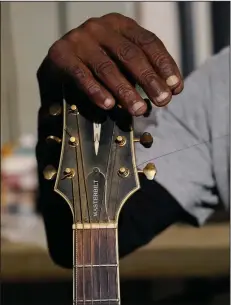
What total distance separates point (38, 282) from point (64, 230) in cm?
35

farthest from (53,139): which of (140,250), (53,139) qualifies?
(140,250)

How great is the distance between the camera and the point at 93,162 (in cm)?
85

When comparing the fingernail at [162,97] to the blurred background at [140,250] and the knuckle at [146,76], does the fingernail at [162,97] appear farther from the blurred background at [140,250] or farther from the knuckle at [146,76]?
the blurred background at [140,250]

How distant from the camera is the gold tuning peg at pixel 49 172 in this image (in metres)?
0.87

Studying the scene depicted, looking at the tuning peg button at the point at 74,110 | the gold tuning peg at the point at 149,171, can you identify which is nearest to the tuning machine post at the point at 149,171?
the gold tuning peg at the point at 149,171

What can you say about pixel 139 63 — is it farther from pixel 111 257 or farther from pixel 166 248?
pixel 166 248

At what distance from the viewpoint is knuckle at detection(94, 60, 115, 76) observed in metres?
0.81

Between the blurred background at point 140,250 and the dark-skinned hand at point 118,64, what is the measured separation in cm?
14

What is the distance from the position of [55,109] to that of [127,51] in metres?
0.12

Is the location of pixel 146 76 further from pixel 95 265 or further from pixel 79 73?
pixel 95 265

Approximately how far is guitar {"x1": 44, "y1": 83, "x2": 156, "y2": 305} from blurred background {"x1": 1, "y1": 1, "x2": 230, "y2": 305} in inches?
5.4

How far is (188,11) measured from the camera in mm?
1160

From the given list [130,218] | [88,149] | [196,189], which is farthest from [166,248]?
[88,149]

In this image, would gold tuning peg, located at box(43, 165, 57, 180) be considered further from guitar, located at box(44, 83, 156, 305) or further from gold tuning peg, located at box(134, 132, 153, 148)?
gold tuning peg, located at box(134, 132, 153, 148)
